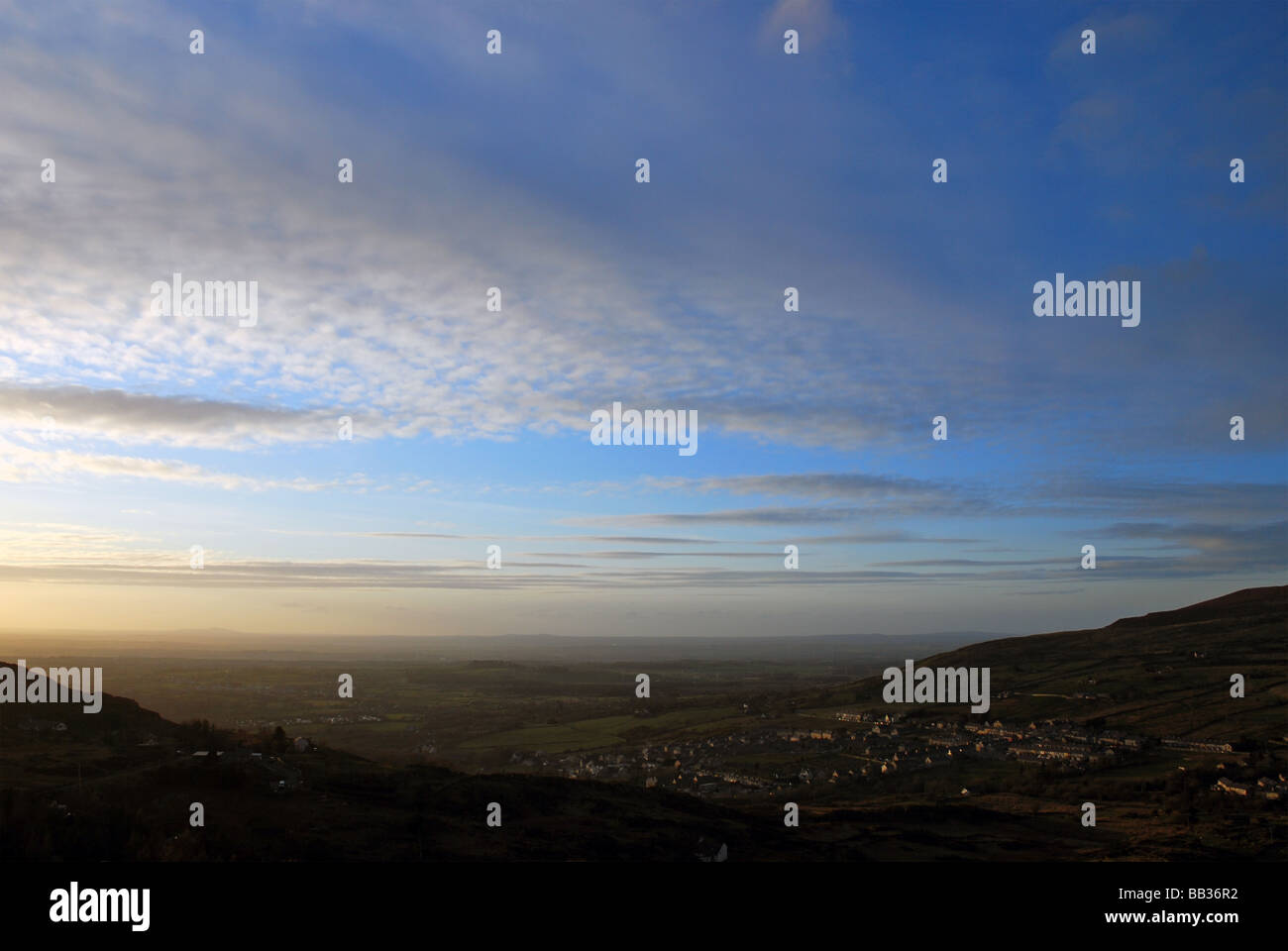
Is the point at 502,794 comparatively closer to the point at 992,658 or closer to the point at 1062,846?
the point at 1062,846

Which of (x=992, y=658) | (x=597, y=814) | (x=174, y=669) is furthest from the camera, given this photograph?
(x=174, y=669)

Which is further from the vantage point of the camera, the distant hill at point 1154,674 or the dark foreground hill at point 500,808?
the distant hill at point 1154,674

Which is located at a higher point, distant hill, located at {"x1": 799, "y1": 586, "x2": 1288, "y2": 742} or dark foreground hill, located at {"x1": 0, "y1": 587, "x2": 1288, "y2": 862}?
dark foreground hill, located at {"x1": 0, "y1": 587, "x2": 1288, "y2": 862}

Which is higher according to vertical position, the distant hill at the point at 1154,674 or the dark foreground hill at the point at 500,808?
the dark foreground hill at the point at 500,808

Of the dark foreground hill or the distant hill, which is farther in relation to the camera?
the distant hill

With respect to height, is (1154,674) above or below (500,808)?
below

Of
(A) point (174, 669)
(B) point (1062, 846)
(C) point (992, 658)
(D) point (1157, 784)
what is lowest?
(A) point (174, 669)

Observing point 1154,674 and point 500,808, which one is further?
point 1154,674
